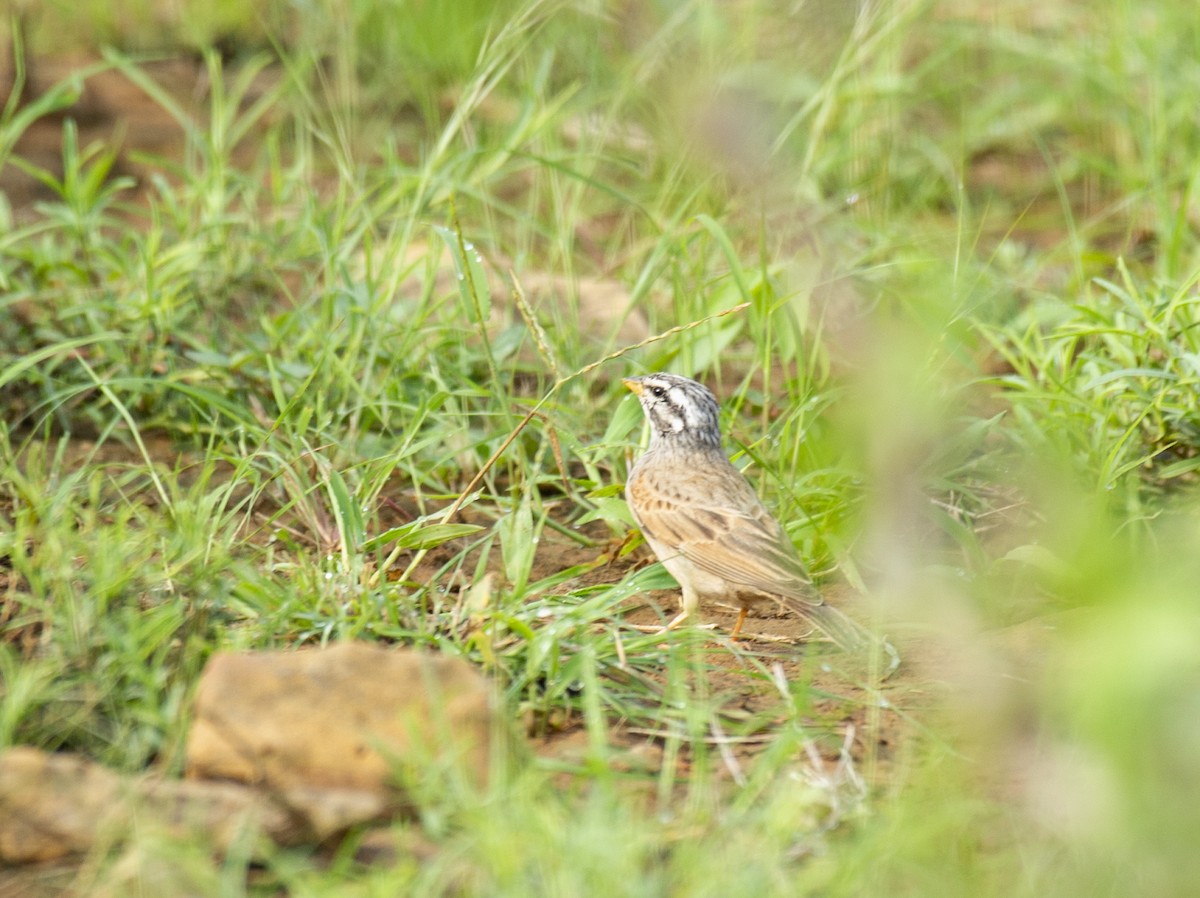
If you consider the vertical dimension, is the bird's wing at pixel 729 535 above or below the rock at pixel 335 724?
below

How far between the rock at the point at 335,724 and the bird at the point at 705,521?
1.46 meters

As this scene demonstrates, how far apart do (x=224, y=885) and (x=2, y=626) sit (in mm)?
1221

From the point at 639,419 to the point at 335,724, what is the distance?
2595 millimetres

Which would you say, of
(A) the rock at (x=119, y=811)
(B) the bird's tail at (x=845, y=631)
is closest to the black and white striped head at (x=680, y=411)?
(B) the bird's tail at (x=845, y=631)

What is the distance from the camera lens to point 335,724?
310 centimetres

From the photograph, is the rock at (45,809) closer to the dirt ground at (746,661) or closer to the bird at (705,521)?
the dirt ground at (746,661)

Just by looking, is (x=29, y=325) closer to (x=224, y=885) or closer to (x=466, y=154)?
(x=466, y=154)

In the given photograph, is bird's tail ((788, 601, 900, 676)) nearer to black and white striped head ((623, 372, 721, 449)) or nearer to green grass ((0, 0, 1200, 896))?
green grass ((0, 0, 1200, 896))

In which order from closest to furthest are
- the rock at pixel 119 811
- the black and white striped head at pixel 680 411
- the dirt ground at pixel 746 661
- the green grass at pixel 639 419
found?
the green grass at pixel 639 419, the rock at pixel 119 811, the dirt ground at pixel 746 661, the black and white striped head at pixel 680 411

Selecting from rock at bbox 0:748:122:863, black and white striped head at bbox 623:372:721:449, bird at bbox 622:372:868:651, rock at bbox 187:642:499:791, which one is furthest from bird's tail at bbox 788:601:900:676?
rock at bbox 0:748:122:863

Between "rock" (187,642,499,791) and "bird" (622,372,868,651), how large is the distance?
1456 millimetres

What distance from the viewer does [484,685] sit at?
3180 millimetres

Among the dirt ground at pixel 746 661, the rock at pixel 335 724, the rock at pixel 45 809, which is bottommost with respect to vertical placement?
the dirt ground at pixel 746 661

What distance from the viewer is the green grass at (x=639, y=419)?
1653mm
